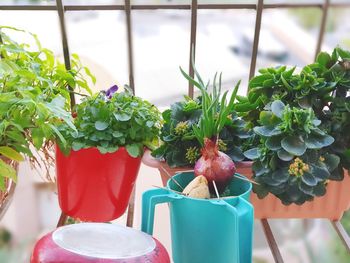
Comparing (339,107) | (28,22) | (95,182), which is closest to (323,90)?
(339,107)

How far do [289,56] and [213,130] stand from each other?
8.24 feet

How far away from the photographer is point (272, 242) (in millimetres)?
983

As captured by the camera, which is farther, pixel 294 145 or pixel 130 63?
pixel 130 63

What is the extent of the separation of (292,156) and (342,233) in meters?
0.31

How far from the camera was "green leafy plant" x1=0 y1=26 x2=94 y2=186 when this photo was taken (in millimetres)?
829

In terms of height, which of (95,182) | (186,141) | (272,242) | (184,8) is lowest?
(272,242)

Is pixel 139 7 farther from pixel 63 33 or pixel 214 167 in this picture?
pixel 214 167

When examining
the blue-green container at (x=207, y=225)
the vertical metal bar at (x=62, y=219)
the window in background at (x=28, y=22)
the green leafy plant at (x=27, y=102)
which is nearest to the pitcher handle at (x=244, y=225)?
the blue-green container at (x=207, y=225)

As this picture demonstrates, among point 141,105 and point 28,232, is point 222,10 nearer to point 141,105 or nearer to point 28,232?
point 141,105

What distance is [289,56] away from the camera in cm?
316

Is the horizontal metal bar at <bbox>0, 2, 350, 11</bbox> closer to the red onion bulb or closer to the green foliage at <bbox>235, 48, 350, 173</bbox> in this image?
the green foliage at <bbox>235, 48, 350, 173</bbox>

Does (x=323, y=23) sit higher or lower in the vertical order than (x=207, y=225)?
higher

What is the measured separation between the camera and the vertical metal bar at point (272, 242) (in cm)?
93

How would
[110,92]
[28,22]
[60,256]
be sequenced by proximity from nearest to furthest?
[60,256] → [110,92] → [28,22]
